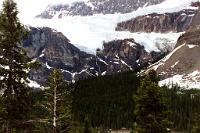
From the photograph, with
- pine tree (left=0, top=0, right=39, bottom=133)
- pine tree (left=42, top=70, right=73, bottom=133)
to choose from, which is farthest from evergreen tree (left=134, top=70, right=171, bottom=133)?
pine tree (left=0, top=0, right=39, bottom=133)

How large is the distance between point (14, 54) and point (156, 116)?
47.2 ft

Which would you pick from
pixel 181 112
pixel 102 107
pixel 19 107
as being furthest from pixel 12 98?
pixel 102 107

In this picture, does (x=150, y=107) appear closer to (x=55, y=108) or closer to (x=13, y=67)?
(x=13, y=67)

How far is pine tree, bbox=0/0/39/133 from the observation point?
22469 millimetres

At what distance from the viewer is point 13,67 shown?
76.2 ft

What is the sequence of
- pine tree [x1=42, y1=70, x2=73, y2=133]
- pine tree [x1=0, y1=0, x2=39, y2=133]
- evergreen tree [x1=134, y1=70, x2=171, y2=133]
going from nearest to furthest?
1. pine tree [x1=42, y1=70, x2=73, y2=133]
2. pine tree [x1=0, y1=0, x2=39, y2=133]
3. evergreen tree [x1=134, y1=70, x2=171, y2=133]

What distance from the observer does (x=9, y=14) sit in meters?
23.8

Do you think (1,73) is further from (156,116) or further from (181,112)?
(181,112)

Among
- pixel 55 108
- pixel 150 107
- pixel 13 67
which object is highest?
pixel 13 67

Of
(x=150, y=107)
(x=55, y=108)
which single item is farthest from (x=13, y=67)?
(x=150, y=107)

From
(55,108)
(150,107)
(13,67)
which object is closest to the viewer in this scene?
(55,108)

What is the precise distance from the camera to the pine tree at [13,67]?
22469 mm

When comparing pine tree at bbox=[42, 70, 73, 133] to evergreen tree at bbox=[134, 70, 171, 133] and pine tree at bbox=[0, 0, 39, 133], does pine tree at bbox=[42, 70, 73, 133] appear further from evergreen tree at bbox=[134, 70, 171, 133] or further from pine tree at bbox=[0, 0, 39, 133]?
evergreen tree at bbox=[134, 70, 171, 133]

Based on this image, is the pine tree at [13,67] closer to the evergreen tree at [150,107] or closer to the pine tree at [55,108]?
the pine tree at [55,108]
